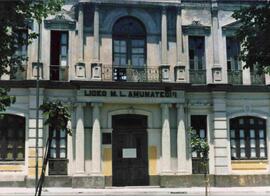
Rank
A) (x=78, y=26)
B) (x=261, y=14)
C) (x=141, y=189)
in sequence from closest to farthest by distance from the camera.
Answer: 1. (x=261, y=14)
2. (x=141, y=189)
3. (x=78, y=26)

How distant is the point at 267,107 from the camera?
26.1 m

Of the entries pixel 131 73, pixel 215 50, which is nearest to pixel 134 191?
pixel 131 73

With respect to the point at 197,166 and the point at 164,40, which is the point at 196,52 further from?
the point at 197,166

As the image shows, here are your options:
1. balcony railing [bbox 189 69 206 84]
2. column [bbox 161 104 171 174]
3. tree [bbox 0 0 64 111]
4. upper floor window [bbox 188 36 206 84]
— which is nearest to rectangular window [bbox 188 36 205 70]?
upper floor window [bbox 188 36 206 84]

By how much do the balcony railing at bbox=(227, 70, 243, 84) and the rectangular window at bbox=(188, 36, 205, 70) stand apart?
1588 millimetres

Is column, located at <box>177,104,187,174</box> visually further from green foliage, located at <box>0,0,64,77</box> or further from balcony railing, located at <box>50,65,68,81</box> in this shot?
green foliage, located at <box>0,0,64,77</box>

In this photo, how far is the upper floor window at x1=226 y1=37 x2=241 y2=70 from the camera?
26391 mm

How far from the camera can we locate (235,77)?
26.1 m

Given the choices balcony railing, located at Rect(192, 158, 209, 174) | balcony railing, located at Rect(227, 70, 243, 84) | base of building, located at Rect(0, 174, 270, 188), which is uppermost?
balcony railing, located at Rect(227, 70, 243, 84)

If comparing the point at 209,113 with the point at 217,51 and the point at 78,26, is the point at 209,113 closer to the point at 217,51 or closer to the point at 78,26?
the point at 217,51

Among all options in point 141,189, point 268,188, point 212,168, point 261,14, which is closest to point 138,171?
point 141,189

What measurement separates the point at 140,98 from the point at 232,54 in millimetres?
6127

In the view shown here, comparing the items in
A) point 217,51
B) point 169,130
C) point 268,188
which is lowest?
point 268,188

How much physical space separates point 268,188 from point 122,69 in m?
9.91
